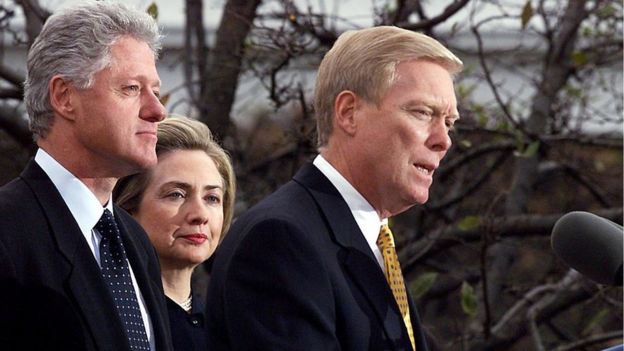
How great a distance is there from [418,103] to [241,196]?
3.25m

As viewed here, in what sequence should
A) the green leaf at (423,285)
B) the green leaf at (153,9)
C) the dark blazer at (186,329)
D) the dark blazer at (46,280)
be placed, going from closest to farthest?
the dark blazer at (46,280), the dark blazer at (186,329), the green leaf at (153,9), the green leaf at (423,285)

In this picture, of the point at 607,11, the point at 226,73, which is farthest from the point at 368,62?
the point at 607,11

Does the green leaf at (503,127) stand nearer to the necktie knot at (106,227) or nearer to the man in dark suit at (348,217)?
the man in dark suit at (348,217)

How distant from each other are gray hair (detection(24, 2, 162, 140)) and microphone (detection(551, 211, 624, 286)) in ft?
3.91

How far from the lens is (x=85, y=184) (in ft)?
12.2

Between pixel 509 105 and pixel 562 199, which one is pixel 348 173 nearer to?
pixel 509 105

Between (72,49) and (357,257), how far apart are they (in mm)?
839

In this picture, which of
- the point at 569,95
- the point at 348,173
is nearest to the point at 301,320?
the point at 348,173

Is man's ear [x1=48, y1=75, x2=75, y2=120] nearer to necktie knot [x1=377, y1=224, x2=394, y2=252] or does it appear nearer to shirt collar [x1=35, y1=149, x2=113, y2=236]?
shirt collar [x1=35, y1=149, x2=113, y2=236]

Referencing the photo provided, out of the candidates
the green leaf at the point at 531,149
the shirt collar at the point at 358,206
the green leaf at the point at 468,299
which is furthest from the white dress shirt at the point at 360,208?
the green leaf at the point at 531,149

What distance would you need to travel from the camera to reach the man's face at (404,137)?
3740mm

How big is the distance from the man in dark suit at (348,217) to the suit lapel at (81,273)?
0.88 feet

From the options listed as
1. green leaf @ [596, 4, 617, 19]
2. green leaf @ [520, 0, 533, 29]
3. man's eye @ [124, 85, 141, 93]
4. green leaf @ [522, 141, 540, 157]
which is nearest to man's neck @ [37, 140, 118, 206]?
man's eye @ [124, 85, 141, 93]

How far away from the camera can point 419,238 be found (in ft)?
24.8
